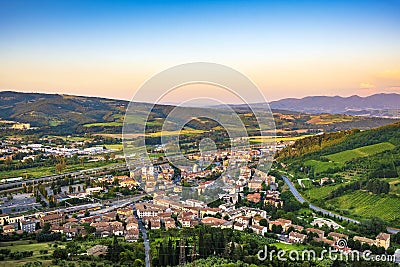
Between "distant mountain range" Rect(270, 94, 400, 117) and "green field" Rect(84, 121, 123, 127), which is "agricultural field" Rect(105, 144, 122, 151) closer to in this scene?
"green field" Rect(84, 121, 123, 127)

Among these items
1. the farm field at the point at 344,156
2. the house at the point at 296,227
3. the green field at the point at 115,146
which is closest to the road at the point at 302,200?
the farm field at the point at 344,156

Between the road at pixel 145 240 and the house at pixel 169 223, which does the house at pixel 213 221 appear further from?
the road at pixel 145 240

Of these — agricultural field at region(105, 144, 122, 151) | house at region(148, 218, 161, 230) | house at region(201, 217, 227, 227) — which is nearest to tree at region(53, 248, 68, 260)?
house at region(148, 218, 161, 230)

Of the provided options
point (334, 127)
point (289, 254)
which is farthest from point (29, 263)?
point (334, 127)

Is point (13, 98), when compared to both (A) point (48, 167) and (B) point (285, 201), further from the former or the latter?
(B) point (285, 201)

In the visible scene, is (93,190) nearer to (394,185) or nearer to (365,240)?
(365,240)

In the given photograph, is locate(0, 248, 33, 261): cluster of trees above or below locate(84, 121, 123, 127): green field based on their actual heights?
below

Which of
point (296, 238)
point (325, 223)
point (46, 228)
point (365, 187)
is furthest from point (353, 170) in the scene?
point (46, 228)
